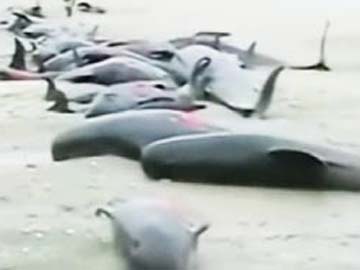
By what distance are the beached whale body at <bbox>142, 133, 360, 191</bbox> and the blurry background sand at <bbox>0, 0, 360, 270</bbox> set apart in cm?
4

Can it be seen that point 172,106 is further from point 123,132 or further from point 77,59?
point 77,59

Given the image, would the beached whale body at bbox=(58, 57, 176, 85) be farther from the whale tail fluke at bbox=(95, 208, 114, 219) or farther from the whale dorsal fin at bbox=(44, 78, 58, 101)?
the whale tail fluke at bbox=(95, 208, 114, 219)

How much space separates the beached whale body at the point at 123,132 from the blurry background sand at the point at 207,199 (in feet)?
0.13

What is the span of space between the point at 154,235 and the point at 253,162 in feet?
3.20

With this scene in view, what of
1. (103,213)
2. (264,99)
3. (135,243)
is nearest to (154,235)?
(135,243)

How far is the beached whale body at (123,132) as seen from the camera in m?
4.21

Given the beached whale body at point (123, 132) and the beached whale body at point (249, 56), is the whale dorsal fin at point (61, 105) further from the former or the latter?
the beached whale body at point (249, 56)

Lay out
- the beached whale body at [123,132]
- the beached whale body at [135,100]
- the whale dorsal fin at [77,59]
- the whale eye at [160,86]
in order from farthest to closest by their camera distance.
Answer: the whale dorsal fin at [77,59] < the whale eye at [160,86] < the beached whale body at [135,100] < the beached whale body at [123,132]

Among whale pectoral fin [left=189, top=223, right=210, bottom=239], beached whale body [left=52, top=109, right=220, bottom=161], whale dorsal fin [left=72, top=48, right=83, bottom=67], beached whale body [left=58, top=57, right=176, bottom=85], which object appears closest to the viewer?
whale pectoral fin [left=189, top=223, right=210, bottom=239]

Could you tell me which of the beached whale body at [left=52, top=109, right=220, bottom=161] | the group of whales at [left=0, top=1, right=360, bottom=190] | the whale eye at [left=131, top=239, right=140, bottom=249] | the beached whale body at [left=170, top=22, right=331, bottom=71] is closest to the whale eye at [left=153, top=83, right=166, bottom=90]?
the group of whales at [left=0, top=1, right=360, bottom=190]

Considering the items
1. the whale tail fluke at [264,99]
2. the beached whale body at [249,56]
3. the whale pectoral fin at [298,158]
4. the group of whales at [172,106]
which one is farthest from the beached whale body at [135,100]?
the beached whale body at [249,56]

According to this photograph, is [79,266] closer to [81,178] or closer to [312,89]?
[81,178]

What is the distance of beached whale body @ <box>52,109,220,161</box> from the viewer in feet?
13.8

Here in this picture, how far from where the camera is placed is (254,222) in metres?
3.62
